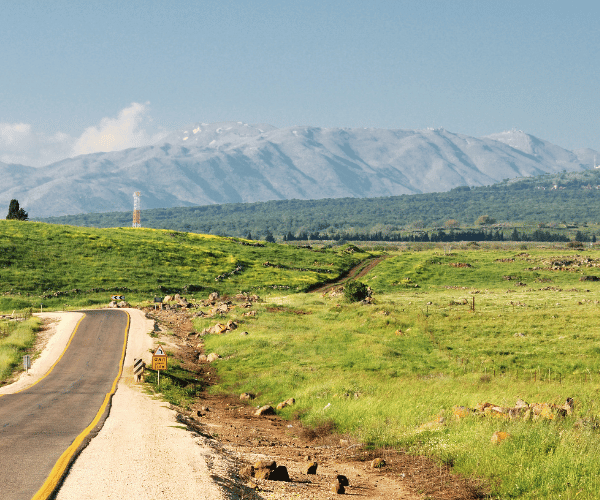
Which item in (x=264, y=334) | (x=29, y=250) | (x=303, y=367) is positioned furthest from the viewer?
(x=29, y=250)

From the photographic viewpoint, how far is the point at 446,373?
99.4 ft

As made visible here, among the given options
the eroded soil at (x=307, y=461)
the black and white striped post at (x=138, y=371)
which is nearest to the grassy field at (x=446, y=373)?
the eroded soil at (x=307, y=461)

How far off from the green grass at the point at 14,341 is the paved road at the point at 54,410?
270cm

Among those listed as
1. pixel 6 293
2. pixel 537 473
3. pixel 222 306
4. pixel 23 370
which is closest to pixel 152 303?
pixel 222 306

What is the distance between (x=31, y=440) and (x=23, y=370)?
1891cm

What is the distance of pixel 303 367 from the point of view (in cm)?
3231

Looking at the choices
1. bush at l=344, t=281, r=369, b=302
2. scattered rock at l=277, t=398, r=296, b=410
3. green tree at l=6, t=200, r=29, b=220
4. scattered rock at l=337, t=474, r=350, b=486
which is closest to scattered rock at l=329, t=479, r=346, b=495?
scattered rock at l=337, t=474, r=350, b=486

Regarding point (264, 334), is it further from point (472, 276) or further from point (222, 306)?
point (472, 276)

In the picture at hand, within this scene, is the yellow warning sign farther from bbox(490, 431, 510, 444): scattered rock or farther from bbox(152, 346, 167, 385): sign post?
bbox(490, 431, 510, 444): scattered rock

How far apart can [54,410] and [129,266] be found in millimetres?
62694

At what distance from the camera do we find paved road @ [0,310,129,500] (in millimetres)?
13859

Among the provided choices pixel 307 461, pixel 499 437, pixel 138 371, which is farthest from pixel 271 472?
pixel 138 371

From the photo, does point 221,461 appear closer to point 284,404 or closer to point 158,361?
point 284,404

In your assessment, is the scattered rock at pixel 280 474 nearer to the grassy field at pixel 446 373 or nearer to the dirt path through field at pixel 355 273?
the grassy field at pixel 446 373
